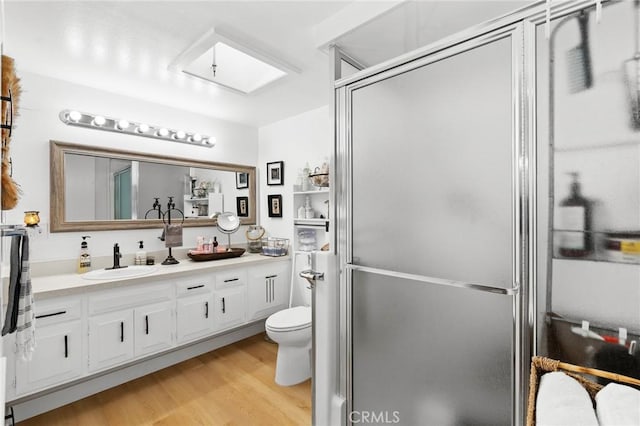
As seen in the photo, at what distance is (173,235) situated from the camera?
9.25 ft

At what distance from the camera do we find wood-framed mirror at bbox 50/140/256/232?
237 centimetres

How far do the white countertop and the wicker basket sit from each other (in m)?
2.31

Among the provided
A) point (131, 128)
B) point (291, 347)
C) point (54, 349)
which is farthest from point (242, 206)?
point (54, 349)

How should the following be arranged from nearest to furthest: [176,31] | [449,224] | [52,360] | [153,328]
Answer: [449,224]
[176,31]
[52,360]
[153,328]

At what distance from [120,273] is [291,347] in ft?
4.93

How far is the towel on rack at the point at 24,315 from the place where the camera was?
1040mm

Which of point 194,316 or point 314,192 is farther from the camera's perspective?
point 314,192

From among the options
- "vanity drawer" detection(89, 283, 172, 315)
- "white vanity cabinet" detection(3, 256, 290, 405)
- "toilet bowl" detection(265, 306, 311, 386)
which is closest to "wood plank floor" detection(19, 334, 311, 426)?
"toilet bowl" detection(265, 306, 311, 386)

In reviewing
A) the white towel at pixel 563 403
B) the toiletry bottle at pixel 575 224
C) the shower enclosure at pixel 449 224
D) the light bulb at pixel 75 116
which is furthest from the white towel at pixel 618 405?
the light bulb at pixel 75 116

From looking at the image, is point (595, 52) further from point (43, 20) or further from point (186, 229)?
point (186, 229)

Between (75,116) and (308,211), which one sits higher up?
(75,116)

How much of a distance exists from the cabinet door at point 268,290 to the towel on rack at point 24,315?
1900mm

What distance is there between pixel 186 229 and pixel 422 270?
254 cm

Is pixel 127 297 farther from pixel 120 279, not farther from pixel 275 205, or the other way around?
pixel 275 205
